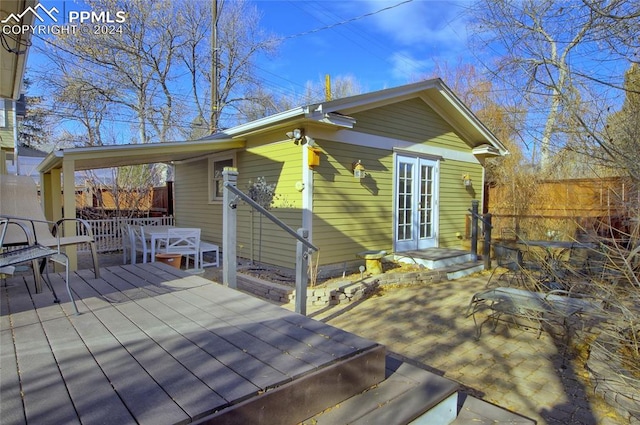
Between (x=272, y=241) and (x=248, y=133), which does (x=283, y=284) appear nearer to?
(x=272, y=241)

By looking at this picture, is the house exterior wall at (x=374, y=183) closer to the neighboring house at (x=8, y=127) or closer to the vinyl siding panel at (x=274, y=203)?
the vinyl siding panel at (x=274, y=203)

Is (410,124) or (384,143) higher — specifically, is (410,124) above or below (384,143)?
above

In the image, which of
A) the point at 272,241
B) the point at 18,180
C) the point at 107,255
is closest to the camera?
the point at 18,180

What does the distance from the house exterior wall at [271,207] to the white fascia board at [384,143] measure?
1.89ft

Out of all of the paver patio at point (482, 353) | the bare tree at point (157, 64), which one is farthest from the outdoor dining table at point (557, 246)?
the bare tree at point (157, 64)

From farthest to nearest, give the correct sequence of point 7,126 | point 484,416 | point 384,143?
point 7,126, point 384,143, point 484,416

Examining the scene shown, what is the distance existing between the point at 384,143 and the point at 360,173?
956 millimetres

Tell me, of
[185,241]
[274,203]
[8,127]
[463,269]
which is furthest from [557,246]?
[8,127]

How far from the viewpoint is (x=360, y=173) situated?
20.1 feet

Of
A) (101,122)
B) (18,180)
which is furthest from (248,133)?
(101,122)

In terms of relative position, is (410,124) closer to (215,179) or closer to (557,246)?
(557,246)

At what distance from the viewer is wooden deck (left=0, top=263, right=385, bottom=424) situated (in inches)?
53.9

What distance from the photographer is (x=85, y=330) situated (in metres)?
2.11

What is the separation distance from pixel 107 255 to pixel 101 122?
8.69 meters
